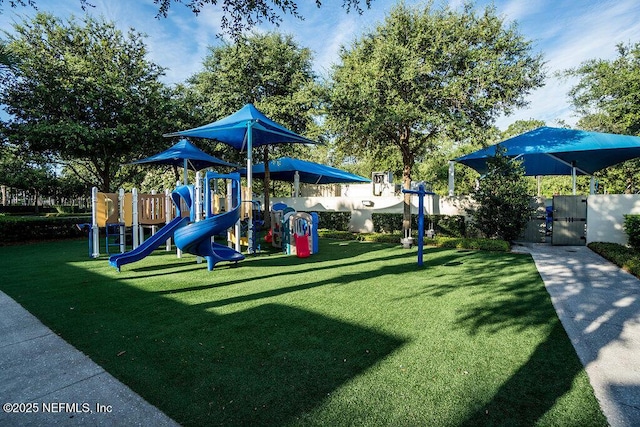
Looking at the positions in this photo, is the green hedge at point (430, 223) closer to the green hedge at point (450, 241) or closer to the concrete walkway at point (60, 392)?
the green hedge at point (450, 241)

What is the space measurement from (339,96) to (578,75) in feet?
55.6

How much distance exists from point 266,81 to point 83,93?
25.0 feet

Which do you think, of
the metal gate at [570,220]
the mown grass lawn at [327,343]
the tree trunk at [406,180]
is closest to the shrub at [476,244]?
the tree trunk at [406,180]

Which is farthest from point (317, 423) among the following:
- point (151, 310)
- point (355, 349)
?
point (151, 310)

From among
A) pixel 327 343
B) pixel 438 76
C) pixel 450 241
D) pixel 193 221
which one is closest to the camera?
pixel 327 343

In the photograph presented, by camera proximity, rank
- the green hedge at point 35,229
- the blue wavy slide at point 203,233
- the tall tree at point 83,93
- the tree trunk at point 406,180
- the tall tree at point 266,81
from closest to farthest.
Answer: the blue wavy slide at point 203,233, the green hedge at point 35,229, the tree trunk at point 406,180, the tall tree at point 83,93, the tall tree at point 266,81

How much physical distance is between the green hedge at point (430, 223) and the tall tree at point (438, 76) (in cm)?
329

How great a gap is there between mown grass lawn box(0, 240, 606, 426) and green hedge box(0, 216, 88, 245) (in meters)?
6.48

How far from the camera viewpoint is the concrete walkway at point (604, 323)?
8.04 ft

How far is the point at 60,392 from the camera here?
2498 mm

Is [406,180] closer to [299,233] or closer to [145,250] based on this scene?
[299,233]

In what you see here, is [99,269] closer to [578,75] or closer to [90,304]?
[90,304]

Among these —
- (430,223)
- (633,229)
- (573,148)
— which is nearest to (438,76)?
(573,148)

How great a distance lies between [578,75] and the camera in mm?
18875
